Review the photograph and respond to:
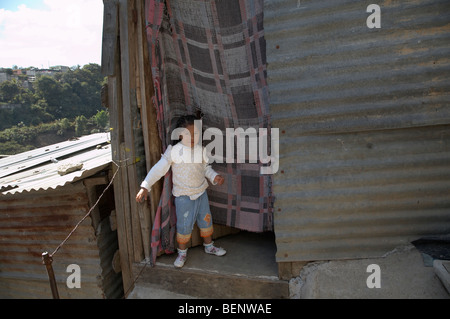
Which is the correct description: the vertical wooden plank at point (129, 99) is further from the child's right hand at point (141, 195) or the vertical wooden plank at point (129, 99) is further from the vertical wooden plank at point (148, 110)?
the child's right hand at point (141, 195)

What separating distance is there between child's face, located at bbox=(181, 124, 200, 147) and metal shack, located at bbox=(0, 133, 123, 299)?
1.12m

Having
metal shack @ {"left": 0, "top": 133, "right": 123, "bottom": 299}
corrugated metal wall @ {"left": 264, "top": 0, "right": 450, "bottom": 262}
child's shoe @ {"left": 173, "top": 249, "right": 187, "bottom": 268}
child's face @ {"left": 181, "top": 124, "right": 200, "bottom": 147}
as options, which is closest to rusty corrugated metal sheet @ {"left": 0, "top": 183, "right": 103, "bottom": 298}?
metal shack @ {"left": 0, "top": 133, "right": 123, "bottom": 299}

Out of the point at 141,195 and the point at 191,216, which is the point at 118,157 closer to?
the point at 141,195

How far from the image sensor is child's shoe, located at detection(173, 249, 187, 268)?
11.5ft

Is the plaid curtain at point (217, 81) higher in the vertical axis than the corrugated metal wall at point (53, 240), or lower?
higher

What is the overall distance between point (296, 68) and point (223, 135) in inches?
44.4

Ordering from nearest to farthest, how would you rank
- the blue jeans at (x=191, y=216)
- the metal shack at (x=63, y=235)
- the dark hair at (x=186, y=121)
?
the dark hair at (x=186, y=121), the blue jeans at (x=191, y=216), the metal shack at (x=63, y=235)

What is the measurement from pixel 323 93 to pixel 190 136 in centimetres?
137

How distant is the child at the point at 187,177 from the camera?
3.38 meters

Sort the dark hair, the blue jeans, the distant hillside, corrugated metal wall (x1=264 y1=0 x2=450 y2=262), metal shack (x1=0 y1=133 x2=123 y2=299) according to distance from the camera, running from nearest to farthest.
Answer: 1. corrugated metal wall (x1=264 y1=0 x2=450 y2=262)
2. the dark hair
3. the blue jeans
4. metal shack (x1=0 y1=133 x2=123 y2=299)
5. the distant hillside

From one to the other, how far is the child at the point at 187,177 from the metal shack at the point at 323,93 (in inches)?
13.3

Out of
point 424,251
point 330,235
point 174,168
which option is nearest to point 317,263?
point 330,235

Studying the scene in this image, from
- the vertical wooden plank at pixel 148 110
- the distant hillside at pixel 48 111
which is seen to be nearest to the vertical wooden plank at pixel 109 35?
the vertical wooden plank at pixel 148 110

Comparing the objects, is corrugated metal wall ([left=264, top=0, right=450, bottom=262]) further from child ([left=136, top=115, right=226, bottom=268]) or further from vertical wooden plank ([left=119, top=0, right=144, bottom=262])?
vertical wooden plank ([left=119, top=0, right=144, bottom=262])
